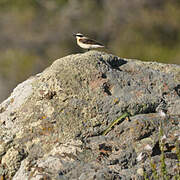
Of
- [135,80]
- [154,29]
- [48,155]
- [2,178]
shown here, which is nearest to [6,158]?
[2,178]

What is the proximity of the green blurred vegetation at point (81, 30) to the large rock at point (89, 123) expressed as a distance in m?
→ 22.5

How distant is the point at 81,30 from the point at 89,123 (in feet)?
106

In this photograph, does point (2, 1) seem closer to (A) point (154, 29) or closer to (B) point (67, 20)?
(B) point (67, 20)

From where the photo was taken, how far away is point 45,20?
41219 millimetres

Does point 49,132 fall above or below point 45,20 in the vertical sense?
below

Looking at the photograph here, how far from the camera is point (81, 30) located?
3675 cm

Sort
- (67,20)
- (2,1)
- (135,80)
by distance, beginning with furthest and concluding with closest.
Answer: (2,1)
(67,20)
(135,80)

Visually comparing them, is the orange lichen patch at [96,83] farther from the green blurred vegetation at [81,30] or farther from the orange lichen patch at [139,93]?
the green blurred vegetation at [81,30]

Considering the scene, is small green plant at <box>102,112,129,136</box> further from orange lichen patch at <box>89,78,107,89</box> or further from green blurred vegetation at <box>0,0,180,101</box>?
green blurred vegetation at <box>0,0,180,101</box>

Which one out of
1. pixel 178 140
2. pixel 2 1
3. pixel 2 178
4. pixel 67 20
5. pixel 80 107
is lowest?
pixel 2 178

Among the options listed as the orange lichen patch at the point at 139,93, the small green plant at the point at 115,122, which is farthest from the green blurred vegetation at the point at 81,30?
the small green plant at the point at 115,122

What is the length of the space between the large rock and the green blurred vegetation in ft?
73.8

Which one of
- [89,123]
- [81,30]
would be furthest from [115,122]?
[81,30]

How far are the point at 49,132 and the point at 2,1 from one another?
43.3m
